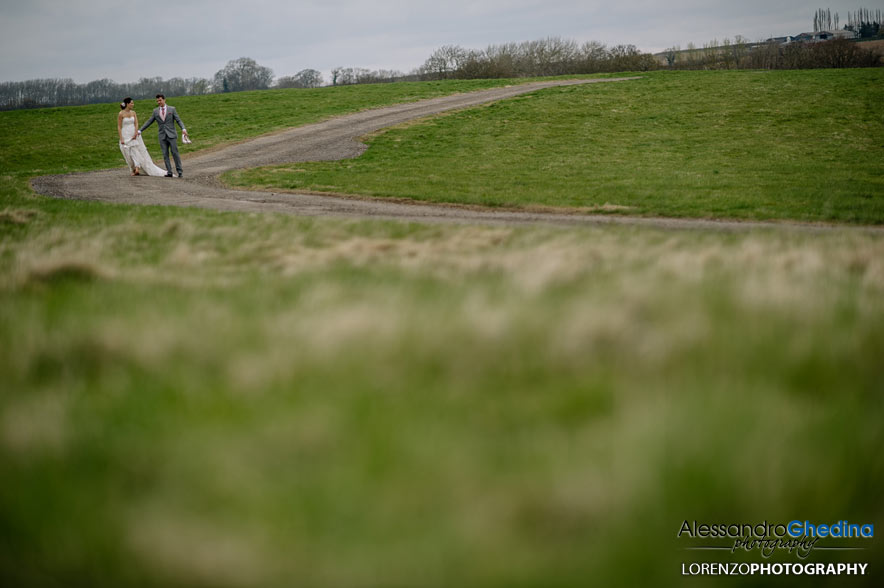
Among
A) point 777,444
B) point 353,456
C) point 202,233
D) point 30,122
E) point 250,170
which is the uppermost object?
point 30,122

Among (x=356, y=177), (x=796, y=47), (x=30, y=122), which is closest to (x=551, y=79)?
(x=796, y=47)

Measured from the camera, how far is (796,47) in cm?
5766

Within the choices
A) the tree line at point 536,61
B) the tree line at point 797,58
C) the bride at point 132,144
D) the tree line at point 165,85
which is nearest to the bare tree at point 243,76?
the tree line at point 165,85

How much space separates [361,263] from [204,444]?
13.4 ft

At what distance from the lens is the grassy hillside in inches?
571

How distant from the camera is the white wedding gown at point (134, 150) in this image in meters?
20.1

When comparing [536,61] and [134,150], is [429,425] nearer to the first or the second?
[134,150]

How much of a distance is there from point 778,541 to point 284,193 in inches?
630

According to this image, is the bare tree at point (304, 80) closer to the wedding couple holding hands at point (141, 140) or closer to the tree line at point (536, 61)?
the tree line at point (536, 61)

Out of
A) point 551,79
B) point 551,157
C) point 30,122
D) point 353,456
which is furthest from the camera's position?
point 551,79

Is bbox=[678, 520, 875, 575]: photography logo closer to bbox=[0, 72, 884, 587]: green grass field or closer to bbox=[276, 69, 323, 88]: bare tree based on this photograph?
bbox=[0, 72, 884, 587]: green grass field

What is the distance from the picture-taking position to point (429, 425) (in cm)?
227

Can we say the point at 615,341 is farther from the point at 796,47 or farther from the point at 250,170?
the point at 796,47

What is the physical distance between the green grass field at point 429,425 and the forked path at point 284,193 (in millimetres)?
7407
